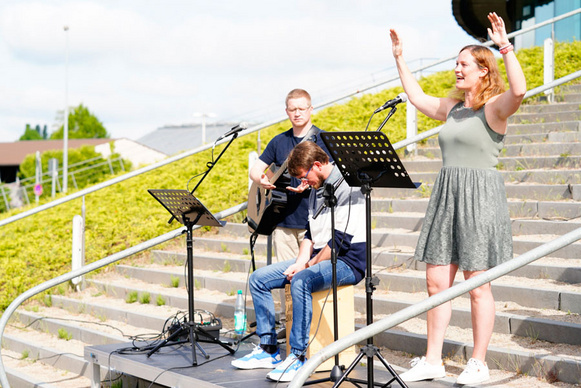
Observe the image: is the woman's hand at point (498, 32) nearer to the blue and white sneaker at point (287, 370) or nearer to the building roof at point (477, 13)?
the blue and white sneaker at point (287, 370)

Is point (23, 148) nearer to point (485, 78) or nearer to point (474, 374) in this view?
point (485, 78)

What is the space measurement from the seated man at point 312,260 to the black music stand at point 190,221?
47 centimetres

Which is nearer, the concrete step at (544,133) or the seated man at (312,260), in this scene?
the seated man at (312,260)

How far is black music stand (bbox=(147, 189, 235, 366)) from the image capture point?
5.00 metres

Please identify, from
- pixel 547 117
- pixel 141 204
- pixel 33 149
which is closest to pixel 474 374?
pixel 547 117

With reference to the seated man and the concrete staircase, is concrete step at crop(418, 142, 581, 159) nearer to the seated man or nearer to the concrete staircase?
the concrete staircase

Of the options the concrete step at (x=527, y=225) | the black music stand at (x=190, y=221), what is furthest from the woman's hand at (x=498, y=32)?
the concrete step at (x=527, y=225)

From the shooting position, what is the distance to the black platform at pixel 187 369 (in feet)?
14.4

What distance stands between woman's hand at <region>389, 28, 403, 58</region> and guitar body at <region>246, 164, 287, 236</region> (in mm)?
1486

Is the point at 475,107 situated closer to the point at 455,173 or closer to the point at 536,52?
the point at 455,173

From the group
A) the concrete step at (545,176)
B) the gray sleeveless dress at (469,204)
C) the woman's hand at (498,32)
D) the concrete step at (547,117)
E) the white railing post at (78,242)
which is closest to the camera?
the woman's hand at (498,32)

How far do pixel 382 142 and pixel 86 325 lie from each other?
482cm

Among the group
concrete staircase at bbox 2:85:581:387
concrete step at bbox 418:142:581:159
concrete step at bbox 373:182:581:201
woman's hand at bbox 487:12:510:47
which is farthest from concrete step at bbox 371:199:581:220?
woman's hand at bbox 487:12:510:47

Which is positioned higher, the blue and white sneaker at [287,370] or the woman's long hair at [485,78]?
the woman's long hair at [485,78]
